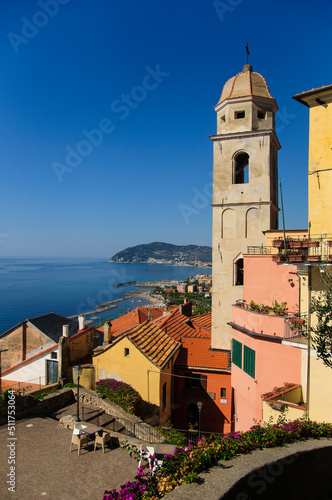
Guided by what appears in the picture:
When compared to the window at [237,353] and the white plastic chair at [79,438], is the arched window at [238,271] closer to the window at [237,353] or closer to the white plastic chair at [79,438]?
the window at [237,353]

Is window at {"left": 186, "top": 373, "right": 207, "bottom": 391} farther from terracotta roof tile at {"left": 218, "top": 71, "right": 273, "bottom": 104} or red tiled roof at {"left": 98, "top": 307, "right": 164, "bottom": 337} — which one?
terracotta roof tile at {"left": 218, "top": 71, "right": 273, "bottom": 104}

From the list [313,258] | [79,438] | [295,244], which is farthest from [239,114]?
[79,438]

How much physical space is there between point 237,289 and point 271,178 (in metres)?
6.64

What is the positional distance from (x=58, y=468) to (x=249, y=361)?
7.85m

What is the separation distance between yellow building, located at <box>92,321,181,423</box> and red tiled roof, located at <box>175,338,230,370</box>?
147cm

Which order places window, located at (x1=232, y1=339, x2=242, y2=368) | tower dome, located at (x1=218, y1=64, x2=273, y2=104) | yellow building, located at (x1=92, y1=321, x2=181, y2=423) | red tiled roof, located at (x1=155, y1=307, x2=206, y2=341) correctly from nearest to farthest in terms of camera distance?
window, located at (x1=232, y1=339, x2=242, y2=368), yellow building, located at (x1=92, y1=321, x2=181, y2=423), tower dome, located at (x1=218, y1=64, x2=273, y2=104), red tiled roof, located at (x1=155, y1=307, x2=206, y2=341)

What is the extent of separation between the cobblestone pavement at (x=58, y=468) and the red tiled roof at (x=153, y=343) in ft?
17.5

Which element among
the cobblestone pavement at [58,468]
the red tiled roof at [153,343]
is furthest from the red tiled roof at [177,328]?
the cobblestone pavement at [58,468]

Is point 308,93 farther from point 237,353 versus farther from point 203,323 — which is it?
point 203,323

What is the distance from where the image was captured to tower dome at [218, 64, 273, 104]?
18234mm

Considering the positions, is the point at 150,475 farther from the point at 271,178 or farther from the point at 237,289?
the point at 271,178

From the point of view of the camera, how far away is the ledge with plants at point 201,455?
215 inches

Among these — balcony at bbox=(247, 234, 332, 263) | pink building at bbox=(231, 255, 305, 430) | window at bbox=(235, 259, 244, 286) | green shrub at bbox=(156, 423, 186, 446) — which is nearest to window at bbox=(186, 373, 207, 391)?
pink building at bbox=(231, 255, 305, 430)

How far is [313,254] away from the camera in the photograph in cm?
1074
